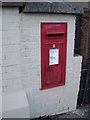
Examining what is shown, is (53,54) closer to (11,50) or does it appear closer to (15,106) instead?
(11,50)

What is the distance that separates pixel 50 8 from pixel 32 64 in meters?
1.02

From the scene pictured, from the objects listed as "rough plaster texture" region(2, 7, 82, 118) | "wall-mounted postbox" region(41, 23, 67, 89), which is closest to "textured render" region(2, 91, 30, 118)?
"rough plaster texture" region(2, 7, 82, 118)

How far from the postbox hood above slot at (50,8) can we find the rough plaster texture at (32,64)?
0.35ft

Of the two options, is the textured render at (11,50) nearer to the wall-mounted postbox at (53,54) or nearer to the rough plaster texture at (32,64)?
the rough plaster texture at (32,64)

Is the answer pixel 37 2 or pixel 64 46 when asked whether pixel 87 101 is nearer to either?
pixel 64 46

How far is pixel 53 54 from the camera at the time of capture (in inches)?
177

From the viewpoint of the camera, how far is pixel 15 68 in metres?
4.10

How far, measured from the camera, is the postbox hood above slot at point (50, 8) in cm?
407

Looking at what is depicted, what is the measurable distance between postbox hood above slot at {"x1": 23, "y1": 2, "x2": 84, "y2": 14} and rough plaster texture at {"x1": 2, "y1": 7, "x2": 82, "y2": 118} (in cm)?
11

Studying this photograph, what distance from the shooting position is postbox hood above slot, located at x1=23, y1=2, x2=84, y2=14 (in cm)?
407

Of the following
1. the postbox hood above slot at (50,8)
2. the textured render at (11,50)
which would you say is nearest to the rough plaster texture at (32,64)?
the textured render at (11,50)

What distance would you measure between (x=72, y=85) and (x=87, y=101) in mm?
722

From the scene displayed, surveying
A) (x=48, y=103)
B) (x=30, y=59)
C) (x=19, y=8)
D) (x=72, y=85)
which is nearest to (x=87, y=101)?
(x=72, y=85)

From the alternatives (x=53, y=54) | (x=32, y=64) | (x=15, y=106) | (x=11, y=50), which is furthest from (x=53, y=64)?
(x=15, y=106)
